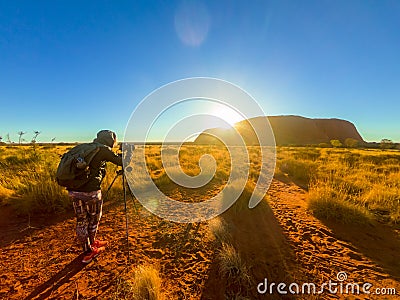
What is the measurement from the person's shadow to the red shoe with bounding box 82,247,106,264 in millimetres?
75

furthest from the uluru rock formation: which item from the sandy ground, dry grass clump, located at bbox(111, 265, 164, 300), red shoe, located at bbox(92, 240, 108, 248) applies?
dry grass clump, located at bbox(111, 265, 164, 300)

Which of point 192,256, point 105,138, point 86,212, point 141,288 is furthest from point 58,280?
point 105,138

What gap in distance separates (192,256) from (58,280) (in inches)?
77.3

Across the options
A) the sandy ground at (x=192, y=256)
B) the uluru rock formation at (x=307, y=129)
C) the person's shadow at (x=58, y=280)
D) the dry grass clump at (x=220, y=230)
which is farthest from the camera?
the uluru rock formation at (x=307, y=129)

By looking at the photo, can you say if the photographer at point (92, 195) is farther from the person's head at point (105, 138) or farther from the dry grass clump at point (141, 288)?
the dry grass clump at point (141, 288)

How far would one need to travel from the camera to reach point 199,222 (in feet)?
15.6

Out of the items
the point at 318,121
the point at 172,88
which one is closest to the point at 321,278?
the point at 172,88

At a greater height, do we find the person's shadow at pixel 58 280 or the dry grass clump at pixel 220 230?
the dry grass clump at pixel 220 230

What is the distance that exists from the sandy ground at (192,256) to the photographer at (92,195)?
1.29 feet

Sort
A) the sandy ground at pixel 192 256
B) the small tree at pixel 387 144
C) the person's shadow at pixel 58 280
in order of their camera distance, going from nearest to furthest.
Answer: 1. the person's shadow at pixel 58 280
2. the sandy ground at pixel 192 256
3. the small tree at pixel 387 144

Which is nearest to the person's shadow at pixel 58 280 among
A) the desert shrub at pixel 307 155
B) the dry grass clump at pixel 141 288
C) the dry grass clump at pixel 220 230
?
the dry grass clump at pixel 141 288

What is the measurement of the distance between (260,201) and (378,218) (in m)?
2.84

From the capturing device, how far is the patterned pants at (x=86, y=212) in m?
3.06

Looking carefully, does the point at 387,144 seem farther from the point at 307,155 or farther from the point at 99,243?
the point at 99,243
